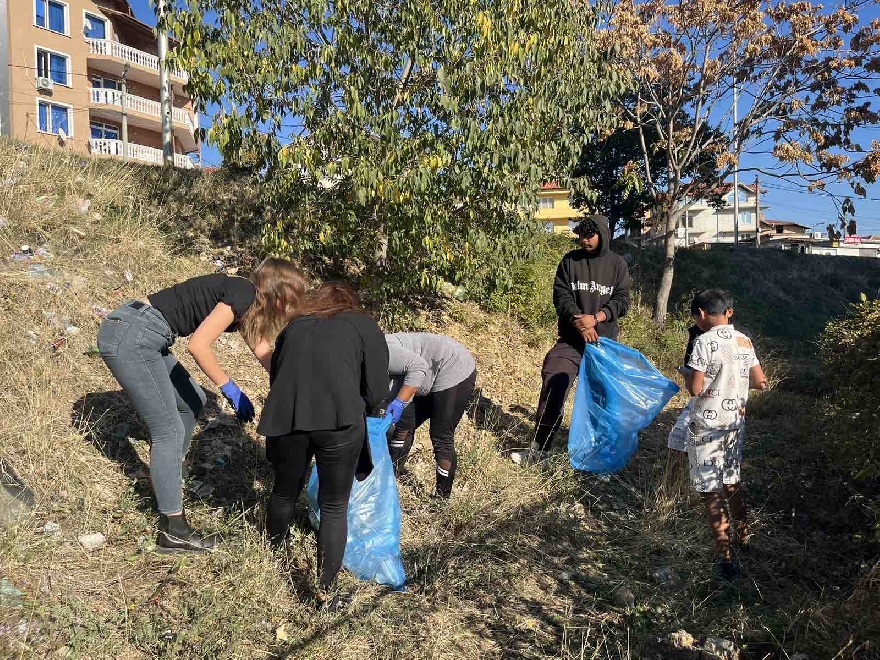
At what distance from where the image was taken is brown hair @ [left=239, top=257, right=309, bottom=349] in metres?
2.54

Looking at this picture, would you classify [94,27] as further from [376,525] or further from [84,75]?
[376,525]

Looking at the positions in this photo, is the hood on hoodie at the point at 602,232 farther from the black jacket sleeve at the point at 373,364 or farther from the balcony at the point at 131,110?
the balcony at the point at 131,110

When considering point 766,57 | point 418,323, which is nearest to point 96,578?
point 418,323

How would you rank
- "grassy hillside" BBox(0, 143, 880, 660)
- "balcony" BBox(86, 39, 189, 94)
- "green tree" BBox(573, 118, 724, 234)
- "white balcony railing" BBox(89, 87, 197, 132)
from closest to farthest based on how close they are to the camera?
"grassy hillside" BBox(0, 143, 880, 660), "green tree" BBox(573, 118, 724, 234), "white balcony railing" BBox(89, 87, 197, 132), "balcony" BBox(86, 39, 189, 94)

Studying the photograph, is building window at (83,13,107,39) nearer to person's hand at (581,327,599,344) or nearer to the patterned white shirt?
person's hand at (581,327,599,344)

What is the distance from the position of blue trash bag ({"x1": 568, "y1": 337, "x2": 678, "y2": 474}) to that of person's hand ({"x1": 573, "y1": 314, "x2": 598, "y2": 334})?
0.56 ft

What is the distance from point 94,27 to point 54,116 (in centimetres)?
460

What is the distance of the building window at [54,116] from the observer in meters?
20.9

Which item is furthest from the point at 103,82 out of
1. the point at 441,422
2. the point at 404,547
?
the point at 404,547

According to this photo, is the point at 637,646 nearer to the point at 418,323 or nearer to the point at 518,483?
the point at 518,483

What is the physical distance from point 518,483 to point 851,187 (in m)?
7.77

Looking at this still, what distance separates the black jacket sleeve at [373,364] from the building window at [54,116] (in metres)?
23.2

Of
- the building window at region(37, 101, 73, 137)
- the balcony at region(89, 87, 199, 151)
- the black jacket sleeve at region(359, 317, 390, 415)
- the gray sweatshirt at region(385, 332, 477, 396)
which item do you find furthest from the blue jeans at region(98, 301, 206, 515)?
the building window at region(37, 101, 73, 137)

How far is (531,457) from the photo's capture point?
13.3 ft
